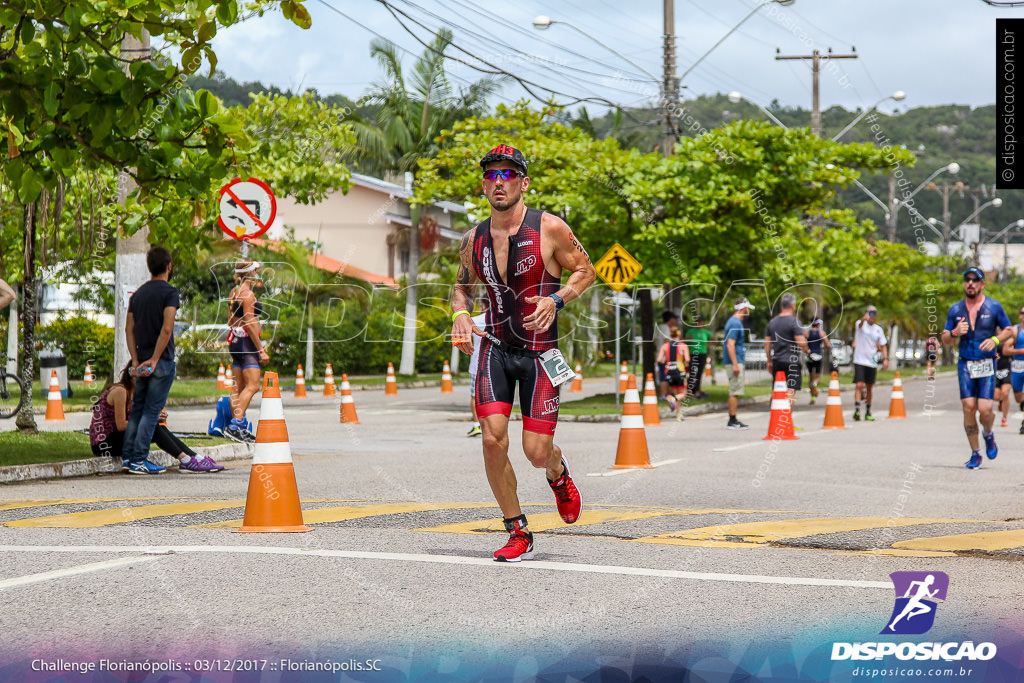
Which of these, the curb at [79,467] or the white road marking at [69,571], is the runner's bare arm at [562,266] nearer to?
the white road marking at [69,571]

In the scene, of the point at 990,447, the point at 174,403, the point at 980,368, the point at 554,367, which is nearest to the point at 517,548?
the point at 554,367

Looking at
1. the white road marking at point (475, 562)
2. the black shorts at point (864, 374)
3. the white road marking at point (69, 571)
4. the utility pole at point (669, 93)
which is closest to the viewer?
the white road marking at point (69, 571)

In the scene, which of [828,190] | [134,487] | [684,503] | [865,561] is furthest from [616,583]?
[828,190]

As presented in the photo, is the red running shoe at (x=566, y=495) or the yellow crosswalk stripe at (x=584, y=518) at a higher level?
the red running shoe at (x=566, y=495)

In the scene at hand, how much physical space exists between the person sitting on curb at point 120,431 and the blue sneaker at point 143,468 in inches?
0.5

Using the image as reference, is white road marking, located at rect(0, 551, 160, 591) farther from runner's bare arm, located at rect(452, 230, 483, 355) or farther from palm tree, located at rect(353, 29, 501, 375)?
palm tree, located at rect(353, 29, 501, 375)

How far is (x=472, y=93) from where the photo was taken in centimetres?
4281

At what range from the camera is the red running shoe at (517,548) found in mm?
6211

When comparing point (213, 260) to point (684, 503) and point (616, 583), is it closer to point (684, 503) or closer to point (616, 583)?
point (684, 503)

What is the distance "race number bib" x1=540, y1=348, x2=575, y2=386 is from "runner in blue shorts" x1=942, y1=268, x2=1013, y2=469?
22.3 ft

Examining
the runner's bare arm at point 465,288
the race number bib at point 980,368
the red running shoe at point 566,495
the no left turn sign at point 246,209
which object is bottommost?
the red running shoe at point 566,495

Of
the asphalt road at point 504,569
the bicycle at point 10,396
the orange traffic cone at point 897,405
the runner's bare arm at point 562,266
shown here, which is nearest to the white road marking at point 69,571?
the asphalt road at point 504,569

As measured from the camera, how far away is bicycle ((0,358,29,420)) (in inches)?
597

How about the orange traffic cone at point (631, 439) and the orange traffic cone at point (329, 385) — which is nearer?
the orange traffic cone at point (631, 439)
